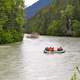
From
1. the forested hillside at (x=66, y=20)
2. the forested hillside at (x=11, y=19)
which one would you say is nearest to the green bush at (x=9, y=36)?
the forested hillside at (x=11, y=19)

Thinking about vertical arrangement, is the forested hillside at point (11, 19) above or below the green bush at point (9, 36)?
above

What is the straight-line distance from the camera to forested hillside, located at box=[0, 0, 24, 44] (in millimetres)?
61094

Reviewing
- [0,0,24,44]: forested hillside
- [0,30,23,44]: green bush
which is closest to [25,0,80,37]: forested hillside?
[0,0,24,44]: forested hillside

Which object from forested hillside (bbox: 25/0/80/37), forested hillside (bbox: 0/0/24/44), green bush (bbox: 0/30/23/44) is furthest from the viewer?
forested hillside (bbox: 25/0/80/37)

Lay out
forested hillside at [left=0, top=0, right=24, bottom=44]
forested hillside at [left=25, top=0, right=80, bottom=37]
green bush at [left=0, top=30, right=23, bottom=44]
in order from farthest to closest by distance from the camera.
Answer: forested hillside at [left=25, top=0, right=80, bottom=37]
forested hillside at [left=0, top=0, right=24, bottom=44]
green bush at [left=0, top=30, right=23, bottom=44]

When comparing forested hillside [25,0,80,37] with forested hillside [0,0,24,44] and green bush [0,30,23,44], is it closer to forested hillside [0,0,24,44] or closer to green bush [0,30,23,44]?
forested hillside [0,0,24,44]

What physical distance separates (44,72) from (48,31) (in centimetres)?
8491

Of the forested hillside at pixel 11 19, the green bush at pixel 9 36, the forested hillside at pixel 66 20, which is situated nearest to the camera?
the green bush at pixel 9 36

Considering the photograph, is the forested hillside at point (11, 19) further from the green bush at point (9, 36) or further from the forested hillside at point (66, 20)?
the forested hillside at point (66, 20)

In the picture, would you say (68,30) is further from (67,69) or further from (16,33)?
(67,69)

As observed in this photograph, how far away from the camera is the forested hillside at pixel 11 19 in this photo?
61094mm

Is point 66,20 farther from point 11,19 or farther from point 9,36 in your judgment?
point 9,36

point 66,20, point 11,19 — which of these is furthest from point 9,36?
point 66,20

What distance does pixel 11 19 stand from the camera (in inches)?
2557
